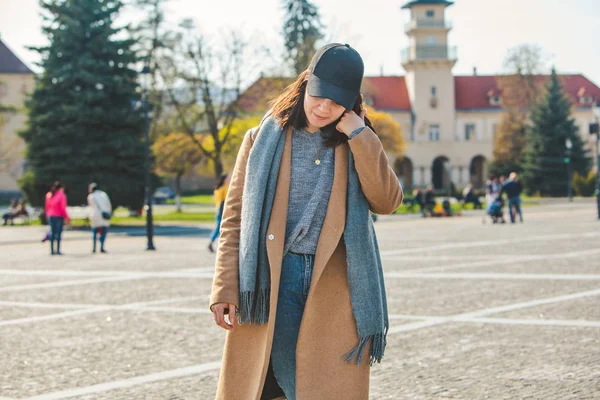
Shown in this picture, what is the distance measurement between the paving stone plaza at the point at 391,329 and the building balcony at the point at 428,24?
67.8 meters

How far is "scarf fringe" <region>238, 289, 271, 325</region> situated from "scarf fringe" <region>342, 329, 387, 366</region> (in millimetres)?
353

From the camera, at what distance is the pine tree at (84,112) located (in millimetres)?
32062

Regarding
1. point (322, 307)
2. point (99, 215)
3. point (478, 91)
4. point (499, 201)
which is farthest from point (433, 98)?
point (322, 307)

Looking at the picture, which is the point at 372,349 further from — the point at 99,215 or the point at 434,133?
the point at 434,133

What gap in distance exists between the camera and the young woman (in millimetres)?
3252

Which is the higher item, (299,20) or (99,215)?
(299,20)

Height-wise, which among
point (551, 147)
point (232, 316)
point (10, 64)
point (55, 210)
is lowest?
point (232, 316)

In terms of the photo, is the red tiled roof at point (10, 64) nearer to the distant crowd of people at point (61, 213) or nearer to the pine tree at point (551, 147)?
the pine tree at point (551, 147)

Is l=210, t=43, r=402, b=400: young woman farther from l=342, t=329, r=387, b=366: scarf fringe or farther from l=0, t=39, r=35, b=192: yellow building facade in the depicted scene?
l=0, t=39, r=35, b=192: yellow building facade

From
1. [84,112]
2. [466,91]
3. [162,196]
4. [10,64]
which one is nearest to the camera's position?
[84,112]

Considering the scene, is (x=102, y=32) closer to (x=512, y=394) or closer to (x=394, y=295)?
(x=394, y=295)

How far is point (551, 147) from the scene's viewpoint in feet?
209

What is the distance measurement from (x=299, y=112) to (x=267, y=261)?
61cm

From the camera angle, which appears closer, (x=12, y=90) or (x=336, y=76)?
(x=336, y=76)
